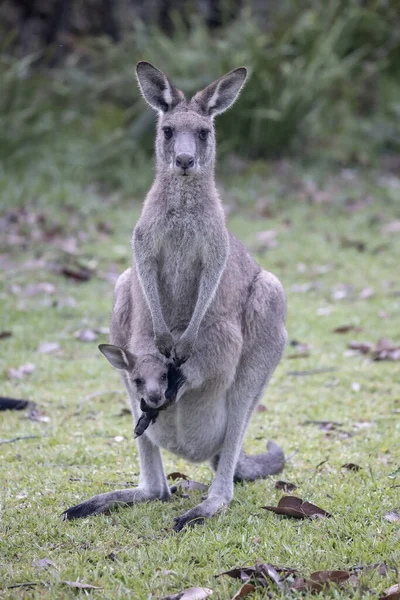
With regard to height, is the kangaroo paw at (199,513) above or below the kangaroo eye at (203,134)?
below

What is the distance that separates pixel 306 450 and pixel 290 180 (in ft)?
22.5

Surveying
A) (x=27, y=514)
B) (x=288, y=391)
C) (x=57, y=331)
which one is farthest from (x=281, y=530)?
(x=57, y=331)

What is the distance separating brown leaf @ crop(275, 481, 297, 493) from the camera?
149 inches

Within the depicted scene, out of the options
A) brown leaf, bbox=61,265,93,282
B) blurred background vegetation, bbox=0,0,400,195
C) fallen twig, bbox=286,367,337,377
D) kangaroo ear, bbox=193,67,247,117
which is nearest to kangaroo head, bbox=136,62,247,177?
kangaroo ear, bbox=193,67,247,117

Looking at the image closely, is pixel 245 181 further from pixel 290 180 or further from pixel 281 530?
pixel 281 530

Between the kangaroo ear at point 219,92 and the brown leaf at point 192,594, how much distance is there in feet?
6.77

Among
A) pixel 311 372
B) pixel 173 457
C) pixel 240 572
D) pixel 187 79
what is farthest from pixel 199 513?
pixel 187 79

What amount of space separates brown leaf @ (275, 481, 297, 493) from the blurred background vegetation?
283 inches

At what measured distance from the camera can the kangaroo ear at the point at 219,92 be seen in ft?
12.3

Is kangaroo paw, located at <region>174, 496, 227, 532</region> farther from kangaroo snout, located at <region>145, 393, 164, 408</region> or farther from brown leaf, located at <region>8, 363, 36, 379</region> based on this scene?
brown leaf, located at <region>8, 363, 36, 379</region>

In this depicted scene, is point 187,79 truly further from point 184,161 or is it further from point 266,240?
point 184,161

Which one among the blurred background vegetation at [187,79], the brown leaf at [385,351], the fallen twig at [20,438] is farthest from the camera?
the blurred background vegetation at [187,79]

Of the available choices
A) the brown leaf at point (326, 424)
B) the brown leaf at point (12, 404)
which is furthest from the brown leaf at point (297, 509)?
the brown leaf at point (12, 404)

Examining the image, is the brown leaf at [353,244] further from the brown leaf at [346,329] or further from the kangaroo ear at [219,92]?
the kangaroo ear at [219,92]
